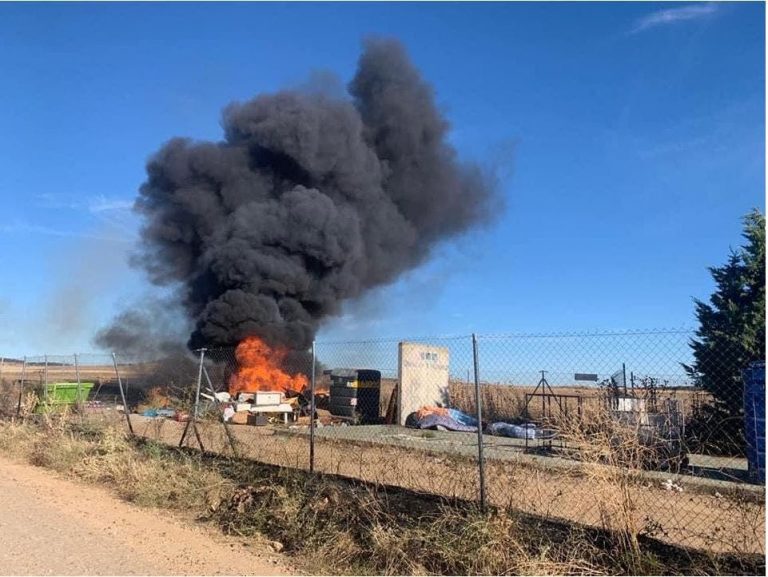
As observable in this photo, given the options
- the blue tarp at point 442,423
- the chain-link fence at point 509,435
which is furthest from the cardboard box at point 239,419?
the blue tarp at point 442,423

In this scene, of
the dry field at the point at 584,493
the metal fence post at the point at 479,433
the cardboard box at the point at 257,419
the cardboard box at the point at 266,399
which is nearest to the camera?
the dry field at the point at 584,493

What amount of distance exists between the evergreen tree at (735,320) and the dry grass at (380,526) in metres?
10.7

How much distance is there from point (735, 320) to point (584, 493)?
1096 cm

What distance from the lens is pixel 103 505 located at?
7.14m

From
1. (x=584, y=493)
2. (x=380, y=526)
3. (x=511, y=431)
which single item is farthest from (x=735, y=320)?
(x=380, y=526)

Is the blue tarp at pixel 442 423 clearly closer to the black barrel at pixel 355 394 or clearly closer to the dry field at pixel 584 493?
the black barrel at pixel 355 394

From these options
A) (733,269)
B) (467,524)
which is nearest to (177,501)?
(467,524)

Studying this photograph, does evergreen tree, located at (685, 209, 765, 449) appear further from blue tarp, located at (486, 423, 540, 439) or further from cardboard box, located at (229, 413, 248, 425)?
cardboard box, located at (229, 413, 248, 425)

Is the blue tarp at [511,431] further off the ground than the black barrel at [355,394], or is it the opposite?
the black barrel at [355,394]

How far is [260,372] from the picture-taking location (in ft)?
84.1

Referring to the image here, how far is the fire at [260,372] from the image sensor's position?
80.8 ft

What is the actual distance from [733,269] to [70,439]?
601 inches

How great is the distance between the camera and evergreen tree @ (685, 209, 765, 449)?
14938mm

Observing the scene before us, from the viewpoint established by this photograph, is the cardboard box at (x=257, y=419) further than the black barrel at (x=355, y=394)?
No
